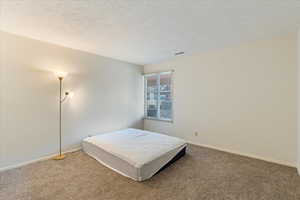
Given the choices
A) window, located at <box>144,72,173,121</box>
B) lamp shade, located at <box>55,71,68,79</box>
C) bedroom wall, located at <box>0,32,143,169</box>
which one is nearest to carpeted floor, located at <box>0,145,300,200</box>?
bedroom wall, located at <box>0,32,143,169</box>

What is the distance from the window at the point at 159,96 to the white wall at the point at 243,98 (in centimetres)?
36

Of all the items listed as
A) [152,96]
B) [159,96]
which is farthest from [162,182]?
[152,96]

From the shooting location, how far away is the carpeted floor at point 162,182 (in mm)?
1895

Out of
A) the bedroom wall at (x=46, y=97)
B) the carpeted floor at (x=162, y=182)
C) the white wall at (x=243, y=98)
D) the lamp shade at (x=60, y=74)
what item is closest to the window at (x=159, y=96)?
the white wall at (x=243, y=98)

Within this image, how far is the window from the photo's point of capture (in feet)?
15.3

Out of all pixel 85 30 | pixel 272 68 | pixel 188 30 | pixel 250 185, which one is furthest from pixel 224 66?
pixel 85 30

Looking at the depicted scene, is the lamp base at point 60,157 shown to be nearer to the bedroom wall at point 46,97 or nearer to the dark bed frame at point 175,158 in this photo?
the bedroom wall at point 46,97

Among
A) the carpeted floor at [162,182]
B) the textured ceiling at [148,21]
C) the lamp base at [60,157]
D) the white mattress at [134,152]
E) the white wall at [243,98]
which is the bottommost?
the carpeted floor at [162,182]

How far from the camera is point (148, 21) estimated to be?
2229 mm

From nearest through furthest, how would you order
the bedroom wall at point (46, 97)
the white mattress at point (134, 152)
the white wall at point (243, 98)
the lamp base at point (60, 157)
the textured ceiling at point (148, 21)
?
the textured ceiling at point (148, 21), the white mattress at point (134, 152), the bedroom wall at point (46, 97), the white wall at point (243, 98), the lamp base at point (60, 157)

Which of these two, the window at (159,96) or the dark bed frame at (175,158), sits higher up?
the window at (159,96)

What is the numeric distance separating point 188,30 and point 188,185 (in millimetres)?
2581

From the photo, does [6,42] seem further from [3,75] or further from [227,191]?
[227,191]

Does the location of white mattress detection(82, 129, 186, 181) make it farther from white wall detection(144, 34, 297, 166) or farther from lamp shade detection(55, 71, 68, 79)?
lamp shade detection(55, 71, 68, 79)
